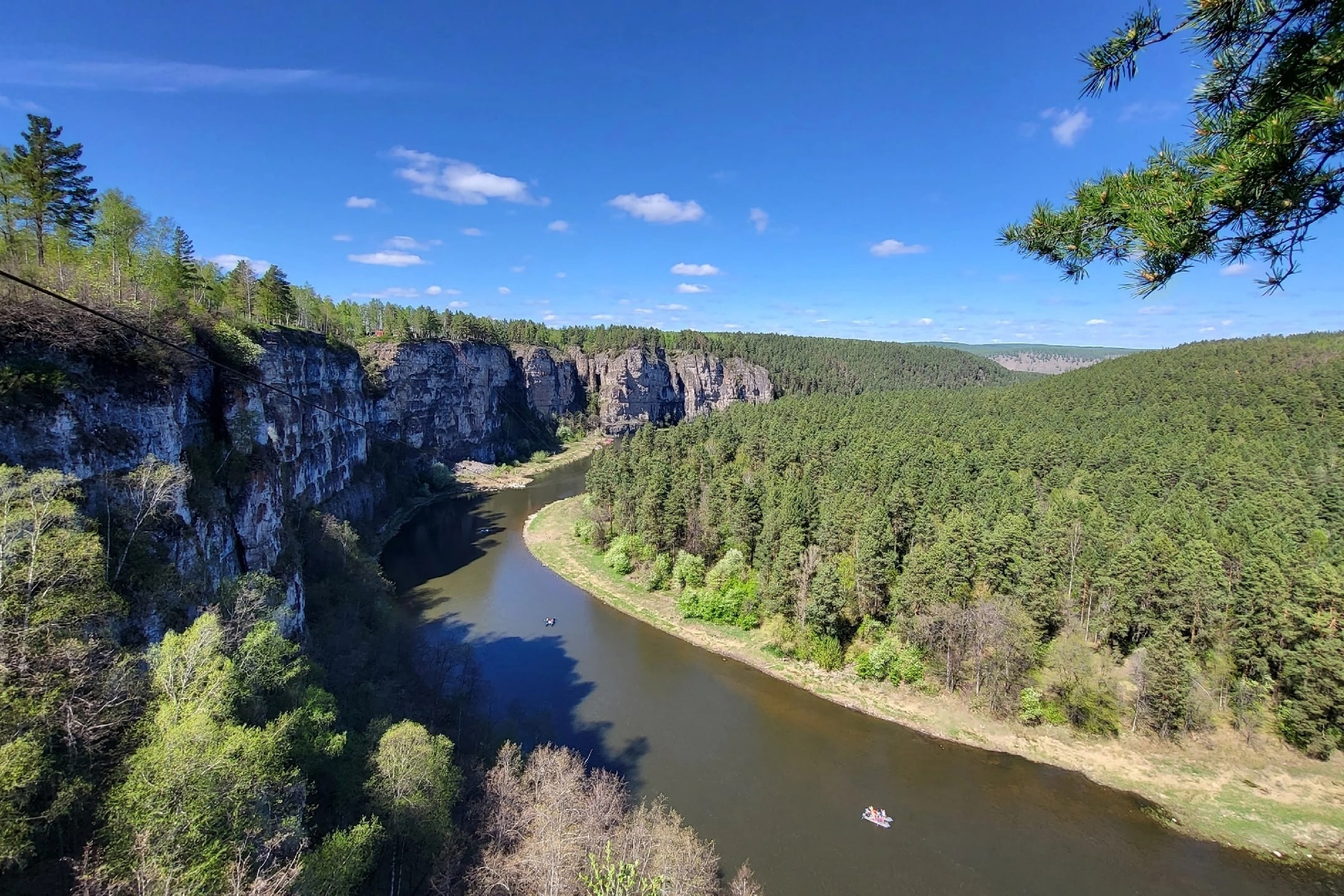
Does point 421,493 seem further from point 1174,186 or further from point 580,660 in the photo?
point 1174,186

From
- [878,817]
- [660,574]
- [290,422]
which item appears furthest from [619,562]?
[878,817]

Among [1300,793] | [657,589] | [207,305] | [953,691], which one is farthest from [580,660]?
[207,305]

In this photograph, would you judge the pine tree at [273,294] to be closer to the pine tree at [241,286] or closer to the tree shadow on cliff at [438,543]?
the pine tree at [241,286]

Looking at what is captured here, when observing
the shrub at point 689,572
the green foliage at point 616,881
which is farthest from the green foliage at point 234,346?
the shrub at point 689,572

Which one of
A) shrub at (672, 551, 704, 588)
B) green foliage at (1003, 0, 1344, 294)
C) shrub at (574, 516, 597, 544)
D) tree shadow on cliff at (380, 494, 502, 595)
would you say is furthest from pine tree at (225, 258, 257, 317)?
green foliage at (1003, 0, 1344, 294)

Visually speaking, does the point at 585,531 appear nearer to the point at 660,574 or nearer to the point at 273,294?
the point at 660,574

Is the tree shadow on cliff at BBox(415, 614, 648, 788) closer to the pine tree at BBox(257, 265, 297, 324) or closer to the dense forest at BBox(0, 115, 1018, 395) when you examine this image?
the dense forest at BBox(0, 115, 1018, 395)
